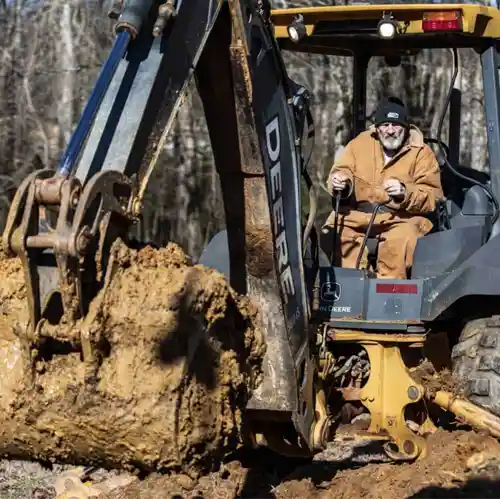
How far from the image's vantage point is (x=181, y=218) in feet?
34.9

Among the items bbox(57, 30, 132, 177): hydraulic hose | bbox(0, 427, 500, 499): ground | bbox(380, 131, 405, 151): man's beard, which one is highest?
bbox(57, 30, 132, 177): hydraulic hose

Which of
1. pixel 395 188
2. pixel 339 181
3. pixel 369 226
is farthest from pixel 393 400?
pixel 339 181

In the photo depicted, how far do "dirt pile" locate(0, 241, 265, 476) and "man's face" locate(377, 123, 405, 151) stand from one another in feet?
9.30

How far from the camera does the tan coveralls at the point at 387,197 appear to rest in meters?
5.14

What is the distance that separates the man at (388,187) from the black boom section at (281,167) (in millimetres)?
1144

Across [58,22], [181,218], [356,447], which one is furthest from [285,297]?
[58,22]

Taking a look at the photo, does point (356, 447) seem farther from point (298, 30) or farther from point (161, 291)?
point (161, 291)

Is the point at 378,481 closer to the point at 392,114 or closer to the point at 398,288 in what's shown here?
the point at 398,288

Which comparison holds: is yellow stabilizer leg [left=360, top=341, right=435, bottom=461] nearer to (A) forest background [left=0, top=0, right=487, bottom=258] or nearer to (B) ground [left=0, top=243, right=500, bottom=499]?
(B) ground [left=0, top=243, right=500, bottom=499]

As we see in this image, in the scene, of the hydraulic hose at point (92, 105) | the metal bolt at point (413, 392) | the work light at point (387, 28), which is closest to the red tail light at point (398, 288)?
the metal bolt at point (413, 392)

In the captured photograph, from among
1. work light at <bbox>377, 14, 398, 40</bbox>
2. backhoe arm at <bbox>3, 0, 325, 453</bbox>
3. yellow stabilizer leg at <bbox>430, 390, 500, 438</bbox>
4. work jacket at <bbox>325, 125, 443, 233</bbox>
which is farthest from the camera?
work jacket at <bbox>325, 125, 443, 233</bbox>

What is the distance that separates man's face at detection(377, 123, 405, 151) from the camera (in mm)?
5523

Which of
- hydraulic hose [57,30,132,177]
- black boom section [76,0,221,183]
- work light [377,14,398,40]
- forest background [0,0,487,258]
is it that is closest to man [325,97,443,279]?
work light [377,14,398,40]

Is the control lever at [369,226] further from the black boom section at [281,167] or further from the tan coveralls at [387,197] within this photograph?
the black boom section at [281,167]
